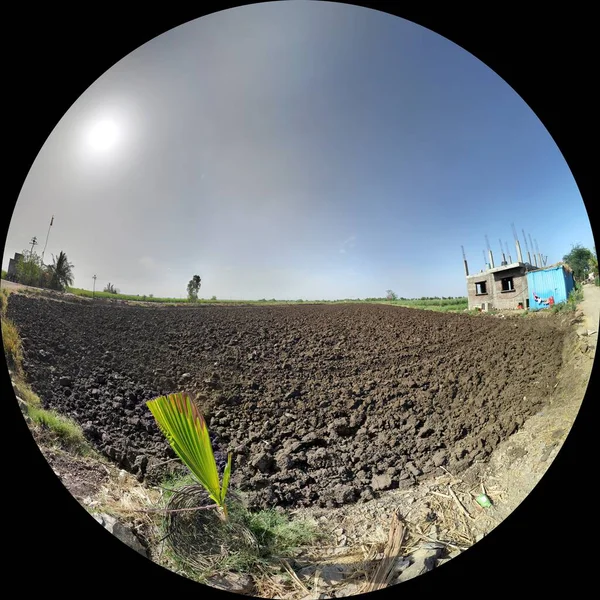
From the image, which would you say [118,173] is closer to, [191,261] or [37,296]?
[191,261]

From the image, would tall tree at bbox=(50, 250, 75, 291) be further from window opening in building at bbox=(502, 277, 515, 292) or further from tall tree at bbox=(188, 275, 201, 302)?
window opening in building at bbox=(502, 277, 515, 292)

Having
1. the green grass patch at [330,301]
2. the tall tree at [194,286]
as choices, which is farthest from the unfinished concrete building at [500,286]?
the tall tree at [194,286]

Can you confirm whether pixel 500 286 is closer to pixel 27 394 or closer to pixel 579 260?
pixel 579 260

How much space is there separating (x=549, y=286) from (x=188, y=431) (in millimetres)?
3011

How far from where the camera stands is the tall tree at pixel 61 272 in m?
3.20

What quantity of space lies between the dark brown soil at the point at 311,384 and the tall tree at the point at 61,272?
20 cm

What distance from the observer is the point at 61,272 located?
3248mm

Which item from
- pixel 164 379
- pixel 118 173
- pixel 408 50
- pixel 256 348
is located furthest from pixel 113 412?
pixel 408 50

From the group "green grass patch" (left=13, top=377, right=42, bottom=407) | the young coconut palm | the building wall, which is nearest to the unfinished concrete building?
the building wall

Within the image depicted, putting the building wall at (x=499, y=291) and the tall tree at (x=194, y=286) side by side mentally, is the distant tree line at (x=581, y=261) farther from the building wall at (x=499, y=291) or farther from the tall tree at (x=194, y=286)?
the tall tree at (x=194, y=286)

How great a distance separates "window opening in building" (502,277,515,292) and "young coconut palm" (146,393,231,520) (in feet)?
8.18

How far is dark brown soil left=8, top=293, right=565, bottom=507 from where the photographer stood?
121 inches

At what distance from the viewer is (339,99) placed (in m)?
3.01

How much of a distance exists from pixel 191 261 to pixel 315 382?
1.43 metres
